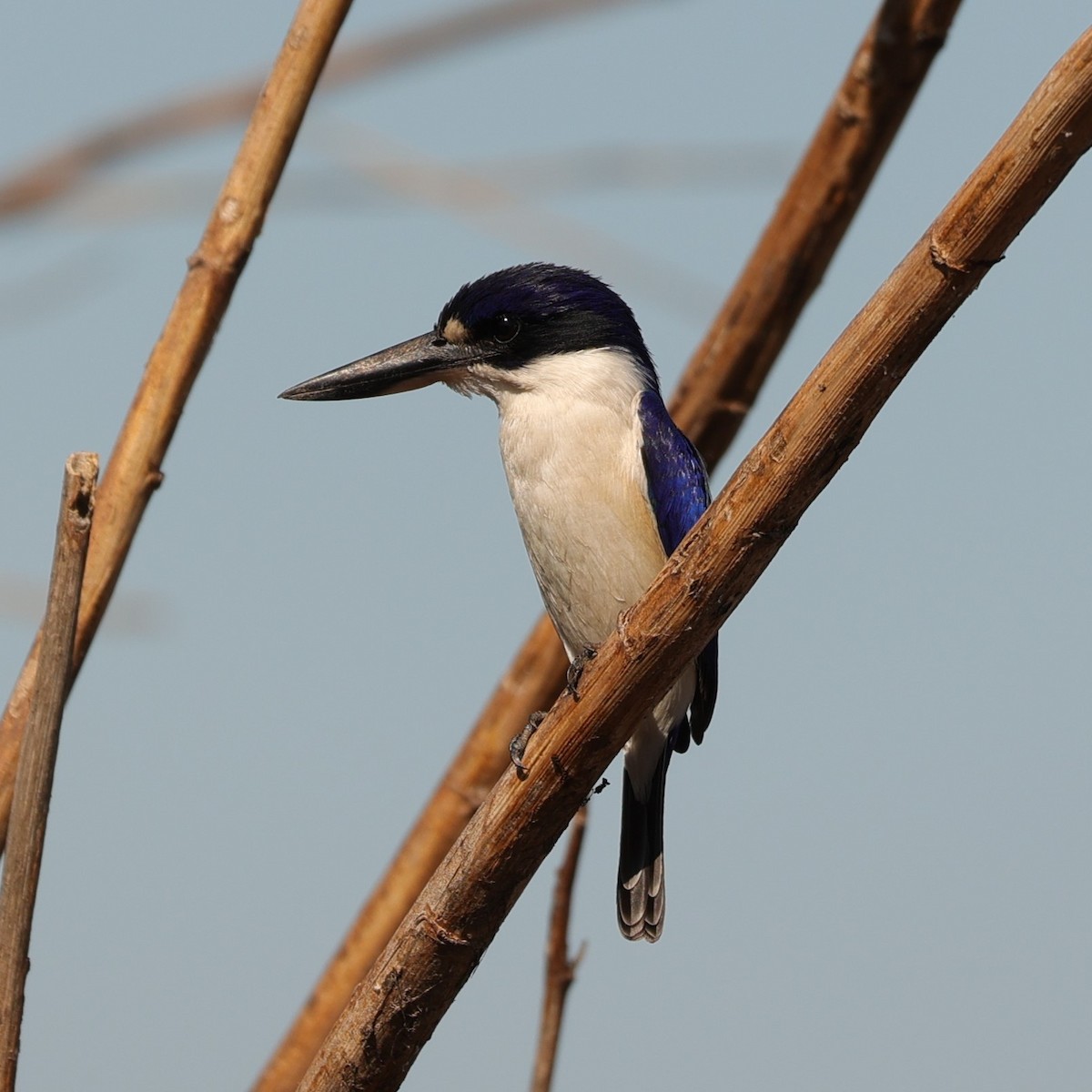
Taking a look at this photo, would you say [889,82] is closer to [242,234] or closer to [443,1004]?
[242,234]

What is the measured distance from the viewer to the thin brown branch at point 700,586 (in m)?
2.00

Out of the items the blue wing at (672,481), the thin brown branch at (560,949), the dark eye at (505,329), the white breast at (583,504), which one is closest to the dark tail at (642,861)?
the blue wing at (672,481)

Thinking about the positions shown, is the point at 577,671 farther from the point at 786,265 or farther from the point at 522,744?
the point at 786,265

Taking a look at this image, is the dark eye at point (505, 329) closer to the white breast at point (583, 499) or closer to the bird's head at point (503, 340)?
the bird's head at point (503, 340)

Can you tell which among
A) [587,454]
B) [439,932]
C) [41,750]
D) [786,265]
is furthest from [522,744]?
[786,265]

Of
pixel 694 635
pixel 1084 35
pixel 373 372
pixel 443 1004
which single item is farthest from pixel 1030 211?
pixel 373 372

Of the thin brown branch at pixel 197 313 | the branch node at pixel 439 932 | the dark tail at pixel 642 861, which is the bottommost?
the branch node at pixel 439 932

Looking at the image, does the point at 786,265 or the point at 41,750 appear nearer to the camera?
the point at 41,750

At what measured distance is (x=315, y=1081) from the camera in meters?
2.51

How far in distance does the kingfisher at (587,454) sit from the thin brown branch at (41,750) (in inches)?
76.1

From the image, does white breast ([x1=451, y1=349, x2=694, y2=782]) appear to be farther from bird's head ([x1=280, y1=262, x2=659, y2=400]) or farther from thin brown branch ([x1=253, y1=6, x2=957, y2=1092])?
thin brown branch ([x1=253, y1=6, x2=957, y2=1092])

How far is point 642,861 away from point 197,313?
2.14 meters

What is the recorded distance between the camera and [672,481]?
3963 mm

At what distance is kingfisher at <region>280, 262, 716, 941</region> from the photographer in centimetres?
400
